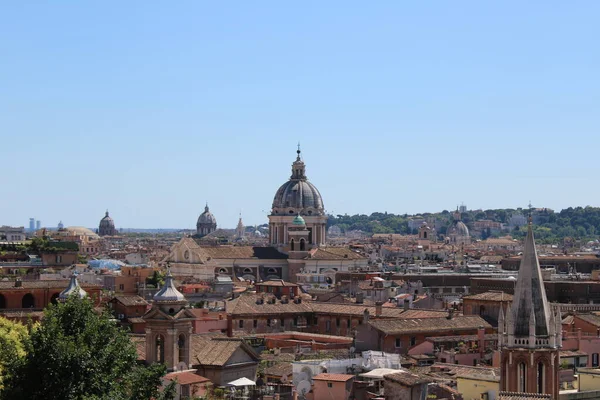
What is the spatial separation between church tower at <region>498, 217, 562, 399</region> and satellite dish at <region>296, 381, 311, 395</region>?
17.9ft

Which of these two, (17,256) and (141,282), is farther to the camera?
(17,256)

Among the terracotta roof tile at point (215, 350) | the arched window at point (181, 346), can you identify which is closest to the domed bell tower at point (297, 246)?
the terracotta roof tile at point (215, 350)

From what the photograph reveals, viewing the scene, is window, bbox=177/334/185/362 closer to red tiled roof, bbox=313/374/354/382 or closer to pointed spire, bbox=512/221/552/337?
red tiled roof, bbox=313/374/354/382

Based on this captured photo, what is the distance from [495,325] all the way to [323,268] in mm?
43806

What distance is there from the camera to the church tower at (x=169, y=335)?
3741 cm

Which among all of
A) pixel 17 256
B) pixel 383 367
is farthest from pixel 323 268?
pixel 383 367

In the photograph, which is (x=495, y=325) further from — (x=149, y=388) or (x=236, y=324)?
(x=149, y=388)

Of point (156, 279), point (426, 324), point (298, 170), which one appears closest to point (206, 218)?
point (298, 170)

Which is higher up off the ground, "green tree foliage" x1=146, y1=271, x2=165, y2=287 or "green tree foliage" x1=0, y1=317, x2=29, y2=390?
"green tree foliage" x1=146, y1=271, x2=165, y2=287

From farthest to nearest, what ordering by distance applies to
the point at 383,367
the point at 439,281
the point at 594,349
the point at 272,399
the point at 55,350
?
the point at 439,281
the point at 594,349
the point at 383,367
the point at 272,399
the point at 55,350

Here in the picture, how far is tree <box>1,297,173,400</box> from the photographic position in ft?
90.5

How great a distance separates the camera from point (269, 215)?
106375mm

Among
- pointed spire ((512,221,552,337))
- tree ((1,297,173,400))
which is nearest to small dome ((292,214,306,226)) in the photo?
pointed spire ((512,221,552,337))

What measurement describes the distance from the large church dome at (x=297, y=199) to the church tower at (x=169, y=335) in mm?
66954
